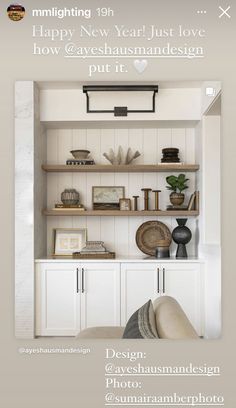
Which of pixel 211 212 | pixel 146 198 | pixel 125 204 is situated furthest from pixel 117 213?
pixel 211 212

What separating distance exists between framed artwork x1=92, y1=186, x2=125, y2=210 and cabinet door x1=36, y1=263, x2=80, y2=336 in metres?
0.31

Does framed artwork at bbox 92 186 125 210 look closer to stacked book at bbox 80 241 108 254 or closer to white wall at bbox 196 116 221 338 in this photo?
stacked book at bbox 80 241 108 254

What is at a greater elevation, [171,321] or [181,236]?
[181,236]

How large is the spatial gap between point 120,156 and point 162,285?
36 cm

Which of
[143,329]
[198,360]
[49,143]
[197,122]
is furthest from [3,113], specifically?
[198,360]

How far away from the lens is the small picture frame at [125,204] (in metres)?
1.52

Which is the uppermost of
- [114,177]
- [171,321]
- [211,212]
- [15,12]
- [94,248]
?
[15,12]

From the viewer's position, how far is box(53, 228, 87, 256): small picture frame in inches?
52.7

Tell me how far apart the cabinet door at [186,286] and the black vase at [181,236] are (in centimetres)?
3

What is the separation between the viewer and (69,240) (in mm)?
1352

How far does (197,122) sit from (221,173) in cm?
15

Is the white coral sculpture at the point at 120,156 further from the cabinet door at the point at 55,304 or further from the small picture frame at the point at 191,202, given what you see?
the cabinet door at the point at 55,304

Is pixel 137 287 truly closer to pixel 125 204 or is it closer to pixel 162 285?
pixel 162 285

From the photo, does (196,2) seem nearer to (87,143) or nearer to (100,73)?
(100,73)
